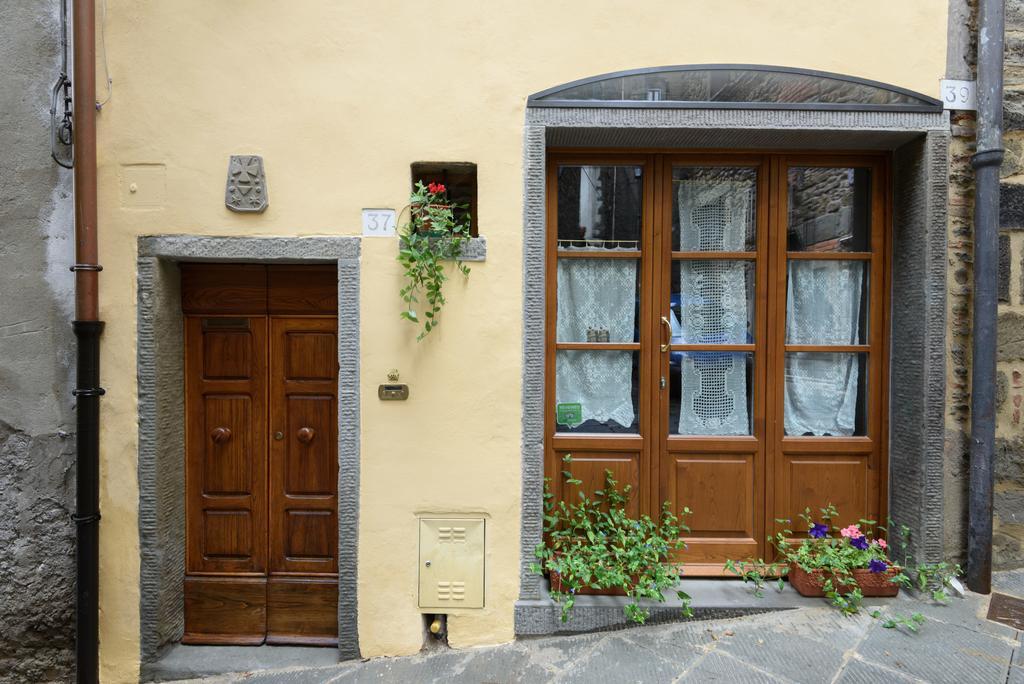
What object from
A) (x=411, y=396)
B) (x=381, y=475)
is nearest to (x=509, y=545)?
(x=381, y=475)

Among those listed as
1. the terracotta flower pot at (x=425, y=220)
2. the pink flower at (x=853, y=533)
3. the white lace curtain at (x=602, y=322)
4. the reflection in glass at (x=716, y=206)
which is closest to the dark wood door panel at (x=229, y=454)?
the terracotta flower pot at (x=425, y=220)

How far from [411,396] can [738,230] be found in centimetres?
213

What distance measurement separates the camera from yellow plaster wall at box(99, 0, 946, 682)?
9.14 feet

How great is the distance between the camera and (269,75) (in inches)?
110

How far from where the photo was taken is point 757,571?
299cm

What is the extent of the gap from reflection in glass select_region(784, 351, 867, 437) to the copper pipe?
3.84 m

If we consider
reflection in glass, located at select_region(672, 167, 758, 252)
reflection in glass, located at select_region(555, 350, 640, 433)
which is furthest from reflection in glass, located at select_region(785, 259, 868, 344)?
reflection in glass, located at select_region(555, 350, 640, 433)

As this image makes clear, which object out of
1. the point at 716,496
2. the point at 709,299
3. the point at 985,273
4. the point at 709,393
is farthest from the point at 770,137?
the point at 716,496

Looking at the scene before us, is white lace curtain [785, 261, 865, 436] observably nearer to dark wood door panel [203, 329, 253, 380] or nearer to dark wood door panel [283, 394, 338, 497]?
dark wood door panel [283, 394, 338, 497]

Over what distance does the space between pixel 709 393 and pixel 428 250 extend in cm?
183

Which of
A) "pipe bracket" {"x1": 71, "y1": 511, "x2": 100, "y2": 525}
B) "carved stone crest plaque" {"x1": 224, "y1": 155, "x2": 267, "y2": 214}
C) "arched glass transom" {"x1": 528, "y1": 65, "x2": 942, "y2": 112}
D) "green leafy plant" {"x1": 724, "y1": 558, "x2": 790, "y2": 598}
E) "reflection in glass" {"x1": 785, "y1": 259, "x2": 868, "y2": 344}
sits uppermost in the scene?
"arched glass transom" {"x1": 528, "y1": 65, "x2": 942, "y2": 112}

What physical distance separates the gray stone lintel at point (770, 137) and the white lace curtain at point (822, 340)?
31 cm

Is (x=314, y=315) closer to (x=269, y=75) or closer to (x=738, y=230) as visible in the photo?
(x=269, y=75)

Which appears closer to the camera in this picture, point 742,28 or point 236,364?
point 742,28
